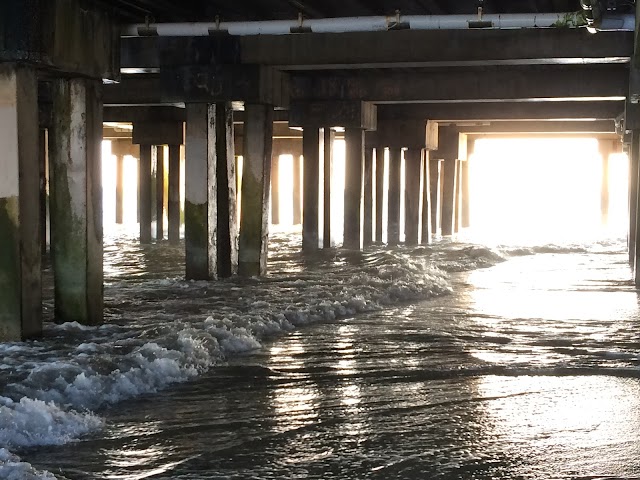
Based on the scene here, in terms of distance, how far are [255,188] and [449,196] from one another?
1697 centimetres

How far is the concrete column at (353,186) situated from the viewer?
19.5 meters

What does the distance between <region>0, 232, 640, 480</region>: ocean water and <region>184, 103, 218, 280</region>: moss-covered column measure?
2.72 ft

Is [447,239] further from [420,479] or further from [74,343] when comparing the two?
[420,479]

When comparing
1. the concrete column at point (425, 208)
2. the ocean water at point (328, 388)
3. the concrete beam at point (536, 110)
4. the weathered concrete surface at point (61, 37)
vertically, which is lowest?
the ocean water at point (328, 388)

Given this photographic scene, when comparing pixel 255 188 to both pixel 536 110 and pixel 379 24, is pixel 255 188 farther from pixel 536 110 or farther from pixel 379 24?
pixel 536 110

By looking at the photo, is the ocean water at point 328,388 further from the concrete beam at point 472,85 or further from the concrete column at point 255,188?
the concrete beam at point 472,85

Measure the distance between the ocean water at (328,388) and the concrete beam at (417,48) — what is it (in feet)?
9.90

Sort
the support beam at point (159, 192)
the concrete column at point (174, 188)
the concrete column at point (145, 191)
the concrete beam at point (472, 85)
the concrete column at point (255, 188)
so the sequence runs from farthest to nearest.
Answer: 1. the support beam at point (159, 192)
2. the concrete column at point (174, 188)
3. the concrete column at point (145, 191)
4. the concrete beam at point (472, 85)
5. the concrete column at point (255, 188)

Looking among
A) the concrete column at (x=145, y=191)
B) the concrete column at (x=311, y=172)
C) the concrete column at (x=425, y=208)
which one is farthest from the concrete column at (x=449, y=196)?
the concrete column at (x=311, y=172)

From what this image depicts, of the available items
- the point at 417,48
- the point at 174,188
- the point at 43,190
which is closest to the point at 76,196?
the point at 417,48

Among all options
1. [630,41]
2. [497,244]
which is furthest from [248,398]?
[497,244]

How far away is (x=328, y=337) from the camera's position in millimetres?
9094

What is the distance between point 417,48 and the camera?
12969mm

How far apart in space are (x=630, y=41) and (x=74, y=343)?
8090 mm
